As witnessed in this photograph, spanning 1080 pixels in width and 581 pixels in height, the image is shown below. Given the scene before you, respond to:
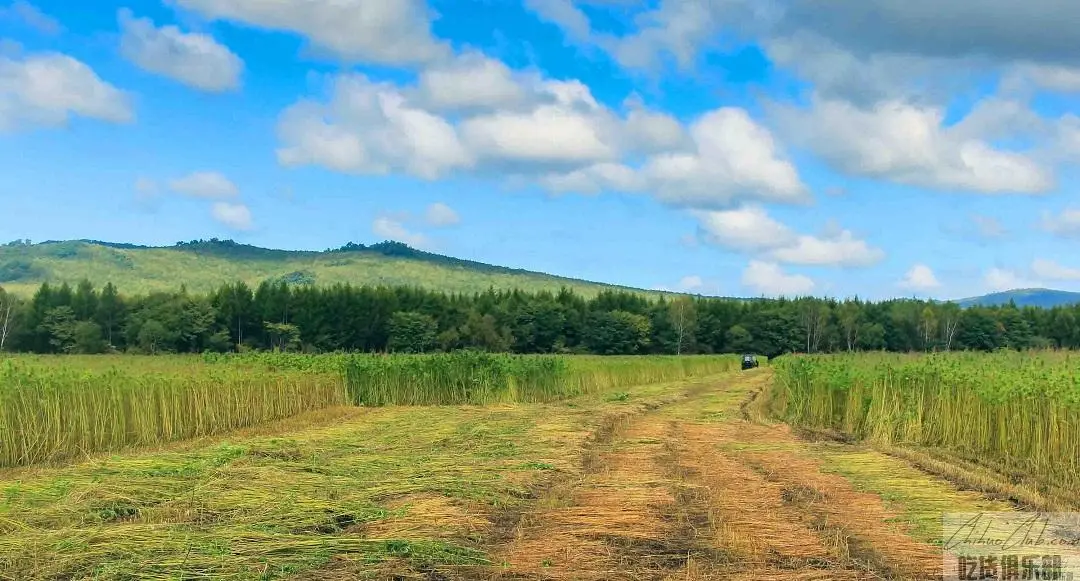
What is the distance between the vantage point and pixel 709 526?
879 centimetres

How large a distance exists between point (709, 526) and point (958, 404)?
941 cm

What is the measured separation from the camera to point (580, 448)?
15.2 m

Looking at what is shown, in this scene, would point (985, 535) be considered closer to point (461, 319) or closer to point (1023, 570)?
point (1023, 570)

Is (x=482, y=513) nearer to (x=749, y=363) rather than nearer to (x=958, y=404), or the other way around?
(x=958, y=404)

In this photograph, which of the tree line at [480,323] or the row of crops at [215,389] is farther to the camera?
the tree line at [480,323]

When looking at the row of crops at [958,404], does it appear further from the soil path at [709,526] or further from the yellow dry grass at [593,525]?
the yellow dry grass at [593,525]

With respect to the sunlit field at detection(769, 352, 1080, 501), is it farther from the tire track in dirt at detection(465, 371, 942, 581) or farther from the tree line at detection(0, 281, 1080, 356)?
the tree line at detection(0, 281, 1080, 356)

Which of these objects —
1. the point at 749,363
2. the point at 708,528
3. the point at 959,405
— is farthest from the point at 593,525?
the point at 749,363

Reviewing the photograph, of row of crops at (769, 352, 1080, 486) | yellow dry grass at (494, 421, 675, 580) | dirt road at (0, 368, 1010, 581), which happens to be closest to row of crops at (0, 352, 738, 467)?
dirt road at (0, 368, 1010, 581)

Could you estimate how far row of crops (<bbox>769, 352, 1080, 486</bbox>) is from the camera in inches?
499

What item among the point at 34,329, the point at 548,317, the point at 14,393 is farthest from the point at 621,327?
the point at 14,393

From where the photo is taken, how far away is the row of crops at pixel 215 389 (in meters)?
15.5

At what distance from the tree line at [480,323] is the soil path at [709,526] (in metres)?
50.2

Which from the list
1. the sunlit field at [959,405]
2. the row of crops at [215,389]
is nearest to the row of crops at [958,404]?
the sunlit field at [959,405]
